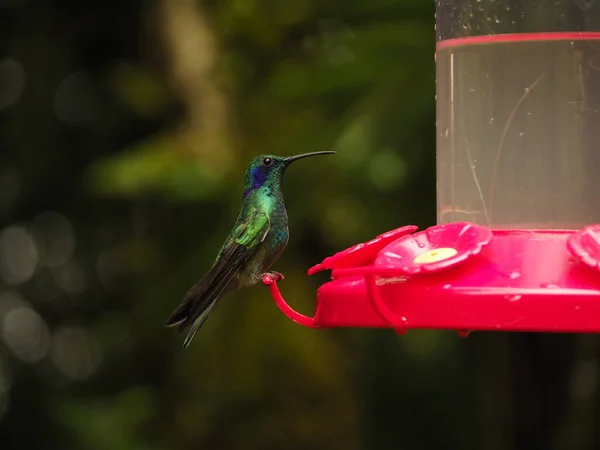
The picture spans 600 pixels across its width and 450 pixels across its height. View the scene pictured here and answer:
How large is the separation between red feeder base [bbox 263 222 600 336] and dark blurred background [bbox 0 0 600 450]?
6.21 feet

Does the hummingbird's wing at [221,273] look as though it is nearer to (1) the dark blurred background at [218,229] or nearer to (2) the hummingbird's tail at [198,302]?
(2) the hummingbird's tail at [198,302]

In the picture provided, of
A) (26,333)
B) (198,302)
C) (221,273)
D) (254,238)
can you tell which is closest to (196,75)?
(254,238)

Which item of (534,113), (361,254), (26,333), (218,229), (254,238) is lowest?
(26,333)

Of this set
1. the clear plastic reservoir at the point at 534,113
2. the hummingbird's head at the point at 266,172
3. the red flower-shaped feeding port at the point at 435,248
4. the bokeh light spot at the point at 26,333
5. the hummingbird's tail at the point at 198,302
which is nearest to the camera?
the red flower-shaped feeding port at the point at 435,248

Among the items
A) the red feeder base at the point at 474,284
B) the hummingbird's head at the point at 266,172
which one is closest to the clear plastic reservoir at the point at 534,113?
the red feeder base at the point at 474,284

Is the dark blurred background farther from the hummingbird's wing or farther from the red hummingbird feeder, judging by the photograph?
the red hummingbird feeder

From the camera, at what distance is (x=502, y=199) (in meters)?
3.56

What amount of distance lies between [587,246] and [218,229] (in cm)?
292

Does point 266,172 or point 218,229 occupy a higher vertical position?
point 266,172

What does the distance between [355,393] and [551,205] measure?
3.18 meters

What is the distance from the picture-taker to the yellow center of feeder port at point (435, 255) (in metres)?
3.00

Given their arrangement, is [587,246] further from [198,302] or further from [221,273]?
[221,273]

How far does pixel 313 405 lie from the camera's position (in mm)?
6332

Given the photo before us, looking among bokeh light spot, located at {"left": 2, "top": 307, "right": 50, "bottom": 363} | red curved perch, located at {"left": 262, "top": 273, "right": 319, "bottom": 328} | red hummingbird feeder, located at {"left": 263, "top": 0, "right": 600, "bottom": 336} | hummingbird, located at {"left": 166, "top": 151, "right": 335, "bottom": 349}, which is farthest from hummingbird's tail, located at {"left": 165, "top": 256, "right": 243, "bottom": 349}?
bokeh light spot, located at {"left": 2, "top": 307, "right": 50, "bottom": 363}
